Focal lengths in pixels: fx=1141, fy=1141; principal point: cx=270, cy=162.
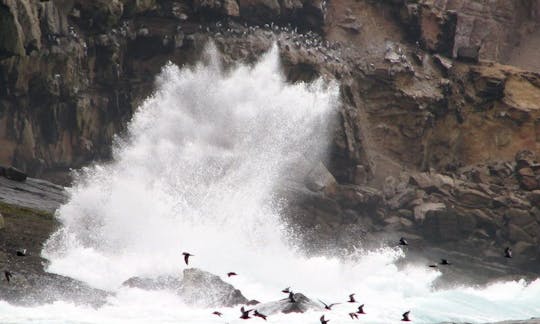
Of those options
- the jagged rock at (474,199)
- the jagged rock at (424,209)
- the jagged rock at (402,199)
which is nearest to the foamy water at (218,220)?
the jagged rock at (424,209)

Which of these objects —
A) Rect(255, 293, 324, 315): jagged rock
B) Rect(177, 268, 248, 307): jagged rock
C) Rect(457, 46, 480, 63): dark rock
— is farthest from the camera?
Rect(457, 46, 480, 63): dark rock

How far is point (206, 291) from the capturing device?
5672 centimetres

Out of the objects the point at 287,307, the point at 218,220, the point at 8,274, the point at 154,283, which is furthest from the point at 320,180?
the point at 8,274

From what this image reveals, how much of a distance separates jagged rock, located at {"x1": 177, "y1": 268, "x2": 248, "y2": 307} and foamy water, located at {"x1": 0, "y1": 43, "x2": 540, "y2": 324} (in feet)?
2.09

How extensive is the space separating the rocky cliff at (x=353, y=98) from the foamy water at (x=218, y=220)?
2.35 meters

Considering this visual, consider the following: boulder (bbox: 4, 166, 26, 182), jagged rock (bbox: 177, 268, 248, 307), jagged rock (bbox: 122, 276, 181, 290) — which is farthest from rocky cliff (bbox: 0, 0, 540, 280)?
jagged rock (bbox: 177, 268, 248, 307)

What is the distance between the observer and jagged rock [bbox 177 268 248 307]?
56281 millimetres

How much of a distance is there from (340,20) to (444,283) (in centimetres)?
3124

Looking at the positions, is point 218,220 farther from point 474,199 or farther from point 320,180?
point 474,199

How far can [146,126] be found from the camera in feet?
291

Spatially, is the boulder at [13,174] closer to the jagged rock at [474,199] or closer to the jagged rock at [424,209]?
the jagged rock at [424,209]

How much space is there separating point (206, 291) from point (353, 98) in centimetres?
4346

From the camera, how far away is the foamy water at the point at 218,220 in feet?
195

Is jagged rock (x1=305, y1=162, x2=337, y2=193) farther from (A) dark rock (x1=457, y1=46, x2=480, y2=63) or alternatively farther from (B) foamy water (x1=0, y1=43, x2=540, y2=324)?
(A) dark rock (x1=457, y1=46, x2=480, y2=63)
